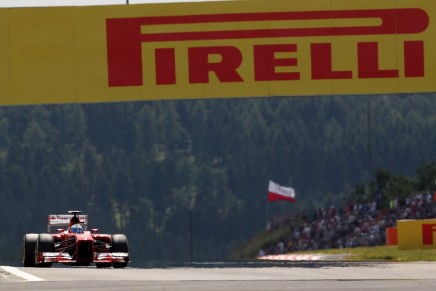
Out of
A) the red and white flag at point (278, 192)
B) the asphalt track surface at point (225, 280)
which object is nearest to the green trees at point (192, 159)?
the red and white flag at point (278, 192)

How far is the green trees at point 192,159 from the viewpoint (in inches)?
3204

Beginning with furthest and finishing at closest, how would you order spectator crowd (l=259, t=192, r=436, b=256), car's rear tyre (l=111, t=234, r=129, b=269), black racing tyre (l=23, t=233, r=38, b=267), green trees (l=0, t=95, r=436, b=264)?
1. green trees (l=0, t=95, r=436, b=264)
2. spectator crowd (l=259, t=192, r=436, b=256)
3. car's rear tyre (l=111, t=234, r=129, b=269)
4. black racing tyre (l=23, t=233, r=38, b=267)

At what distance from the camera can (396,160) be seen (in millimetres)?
86500

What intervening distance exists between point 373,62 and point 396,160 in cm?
5411

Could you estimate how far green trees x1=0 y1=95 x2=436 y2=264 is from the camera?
81375mm

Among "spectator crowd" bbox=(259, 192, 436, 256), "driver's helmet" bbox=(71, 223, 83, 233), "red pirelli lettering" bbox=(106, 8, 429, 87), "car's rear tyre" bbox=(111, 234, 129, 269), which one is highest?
"red pirelli lettering" bbox=(106, 8, 429, 87)

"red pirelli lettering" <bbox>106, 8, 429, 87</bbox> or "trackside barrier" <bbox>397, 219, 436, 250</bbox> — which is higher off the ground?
"red pirelli lettering" <bbox>106, 8, 429, 87</bbox>

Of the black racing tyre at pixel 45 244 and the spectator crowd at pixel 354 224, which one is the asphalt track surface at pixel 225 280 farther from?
the spectator crowd at pixel 354 224

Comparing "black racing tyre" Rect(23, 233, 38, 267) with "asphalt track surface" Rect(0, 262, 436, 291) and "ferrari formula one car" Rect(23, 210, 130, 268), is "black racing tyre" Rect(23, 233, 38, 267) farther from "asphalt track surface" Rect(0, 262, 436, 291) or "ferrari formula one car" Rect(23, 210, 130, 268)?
"asphalt track surface" Rect(0, 262, 436, 291)

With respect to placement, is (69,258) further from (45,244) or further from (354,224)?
(354,224)

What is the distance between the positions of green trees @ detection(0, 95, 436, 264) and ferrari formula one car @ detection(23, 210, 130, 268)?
166ft

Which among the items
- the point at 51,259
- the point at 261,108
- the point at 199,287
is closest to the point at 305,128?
the point at 261,108

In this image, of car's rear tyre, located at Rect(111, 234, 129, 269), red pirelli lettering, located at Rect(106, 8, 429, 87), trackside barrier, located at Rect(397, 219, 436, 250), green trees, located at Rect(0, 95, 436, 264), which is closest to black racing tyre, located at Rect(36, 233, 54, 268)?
car's rear tyre, located at Rect(111, 234, 129, 269)

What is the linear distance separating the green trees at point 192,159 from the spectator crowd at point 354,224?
74.9 ft
